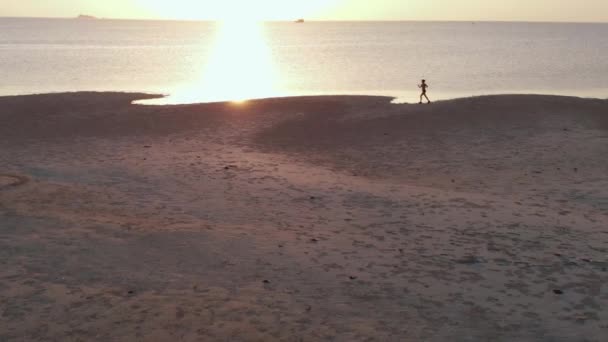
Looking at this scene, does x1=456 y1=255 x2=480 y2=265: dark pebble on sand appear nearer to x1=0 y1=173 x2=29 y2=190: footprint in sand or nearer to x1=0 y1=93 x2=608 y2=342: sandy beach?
x1=0 y1=93 x2=608 y2=342: sandy beach

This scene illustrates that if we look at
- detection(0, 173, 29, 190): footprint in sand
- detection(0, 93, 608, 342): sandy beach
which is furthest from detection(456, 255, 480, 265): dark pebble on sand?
detection(0, 173, 29, 190): footprint in sand

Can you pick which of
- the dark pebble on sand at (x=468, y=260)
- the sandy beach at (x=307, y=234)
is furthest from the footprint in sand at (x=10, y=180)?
the dark pebble on sand at (x=468, y=260)

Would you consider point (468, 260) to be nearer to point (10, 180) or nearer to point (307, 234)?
point (307, 234)

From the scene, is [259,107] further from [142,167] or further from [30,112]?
[142,167]

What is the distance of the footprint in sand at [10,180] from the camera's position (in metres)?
12.7

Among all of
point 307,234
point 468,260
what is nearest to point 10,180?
point 307,234

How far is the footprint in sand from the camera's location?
12.7 meters

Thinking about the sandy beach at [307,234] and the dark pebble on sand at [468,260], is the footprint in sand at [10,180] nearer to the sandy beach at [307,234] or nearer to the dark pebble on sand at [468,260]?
the sandy beach at [307,234]

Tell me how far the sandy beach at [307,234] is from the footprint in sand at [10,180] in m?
0.08

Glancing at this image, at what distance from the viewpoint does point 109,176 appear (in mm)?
13977

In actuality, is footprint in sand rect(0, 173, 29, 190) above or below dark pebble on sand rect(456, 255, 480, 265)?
above

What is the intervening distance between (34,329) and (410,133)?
14.6m

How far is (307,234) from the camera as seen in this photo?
9953 millimetres

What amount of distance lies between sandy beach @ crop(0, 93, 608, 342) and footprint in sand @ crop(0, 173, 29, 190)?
80mm
